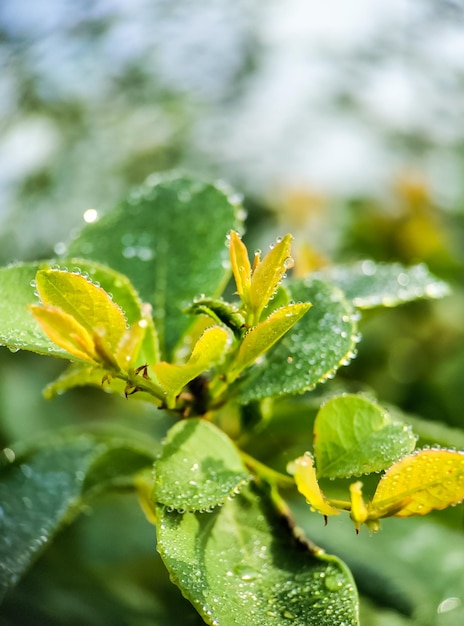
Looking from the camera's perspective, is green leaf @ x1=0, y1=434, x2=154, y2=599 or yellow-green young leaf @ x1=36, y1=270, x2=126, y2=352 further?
green leaf @ x1=0, y1=434, x2=154, y2=599

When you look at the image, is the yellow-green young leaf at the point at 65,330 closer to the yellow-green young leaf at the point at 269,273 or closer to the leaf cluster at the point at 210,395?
the leaf cluster at the point at 210,395

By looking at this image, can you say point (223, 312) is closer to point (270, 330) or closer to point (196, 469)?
point (270, 330)

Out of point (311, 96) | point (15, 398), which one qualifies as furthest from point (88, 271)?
point (311, 96)

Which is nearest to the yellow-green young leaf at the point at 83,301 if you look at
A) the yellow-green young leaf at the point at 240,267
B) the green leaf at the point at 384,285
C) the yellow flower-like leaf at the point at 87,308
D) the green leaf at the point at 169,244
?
the yellow flower-like leaf at the point at 87,308

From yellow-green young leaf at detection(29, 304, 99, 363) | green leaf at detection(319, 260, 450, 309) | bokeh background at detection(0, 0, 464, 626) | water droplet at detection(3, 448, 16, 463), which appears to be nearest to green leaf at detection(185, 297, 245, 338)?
yellow-green young leaf at detection(29, 304, 99, 363)

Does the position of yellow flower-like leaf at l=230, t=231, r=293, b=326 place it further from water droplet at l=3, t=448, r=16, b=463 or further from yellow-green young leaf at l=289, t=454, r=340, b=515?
water droplet at l=3, t=448, r=16, b=463

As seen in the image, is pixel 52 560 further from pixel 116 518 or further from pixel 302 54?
pixel 302 54
